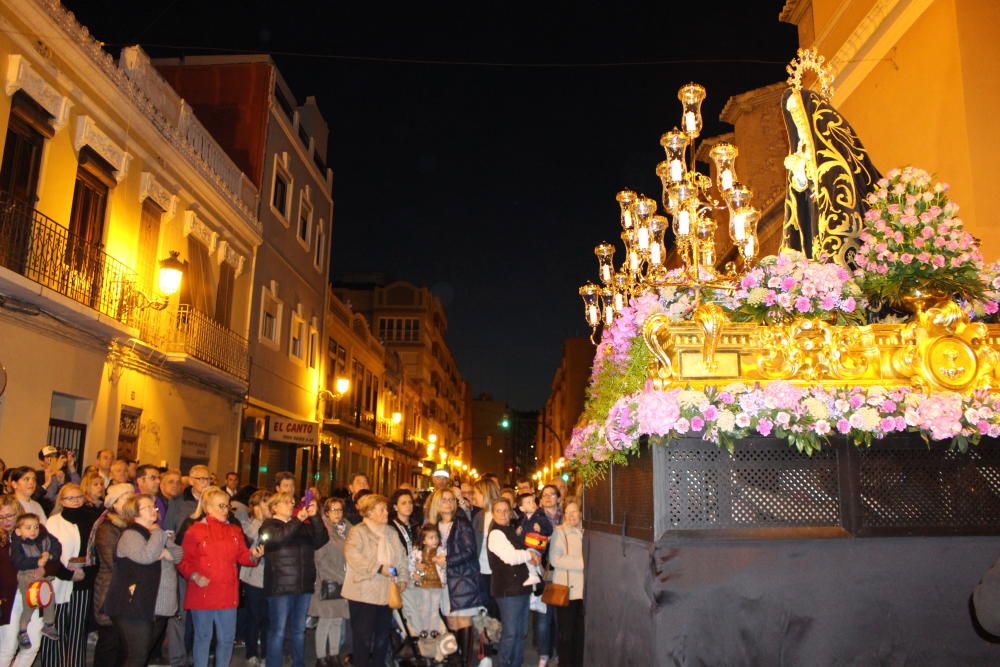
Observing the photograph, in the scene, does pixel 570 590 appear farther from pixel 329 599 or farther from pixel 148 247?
pixel 148 247

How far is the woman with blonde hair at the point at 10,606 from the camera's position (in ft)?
19.0

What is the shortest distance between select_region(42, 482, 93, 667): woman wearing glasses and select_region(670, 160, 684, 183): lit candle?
6241mm

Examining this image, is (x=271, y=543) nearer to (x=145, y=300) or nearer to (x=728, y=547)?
(x=728, y=547)

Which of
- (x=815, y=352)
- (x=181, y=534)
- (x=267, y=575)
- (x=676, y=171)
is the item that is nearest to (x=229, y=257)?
(x=181, y=534)

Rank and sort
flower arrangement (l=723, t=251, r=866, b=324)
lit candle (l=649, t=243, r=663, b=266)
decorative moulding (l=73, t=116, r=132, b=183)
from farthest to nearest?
decorative moulding (l=73, t=116, r=132, b=183)
lit candle (l=649, t=243, r=663, b=266)
flower arrangement (l=723, t=251, r=866, b=324)

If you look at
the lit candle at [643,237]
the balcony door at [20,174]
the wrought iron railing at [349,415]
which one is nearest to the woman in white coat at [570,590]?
the lit candle at [643,237]

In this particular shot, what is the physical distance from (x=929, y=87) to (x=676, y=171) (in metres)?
4.87

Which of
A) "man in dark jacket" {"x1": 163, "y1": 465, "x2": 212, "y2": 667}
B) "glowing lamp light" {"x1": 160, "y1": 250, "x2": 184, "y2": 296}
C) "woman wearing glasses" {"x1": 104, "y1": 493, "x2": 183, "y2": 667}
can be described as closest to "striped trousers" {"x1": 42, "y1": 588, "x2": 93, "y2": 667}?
"man in dark jacket" {"x1": 163, "y1": 465, "x2": 212, "y2": 667}

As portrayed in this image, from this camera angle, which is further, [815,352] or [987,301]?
[987,301]

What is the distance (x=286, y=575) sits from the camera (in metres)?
7.58

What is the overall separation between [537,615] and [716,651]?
Result: 13.9 ft

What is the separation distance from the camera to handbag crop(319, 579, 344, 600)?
8.35m

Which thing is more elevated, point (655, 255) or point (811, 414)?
point (655, 255)

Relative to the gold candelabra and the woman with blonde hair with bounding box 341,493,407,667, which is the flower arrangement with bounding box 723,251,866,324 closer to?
the gold candelabra
